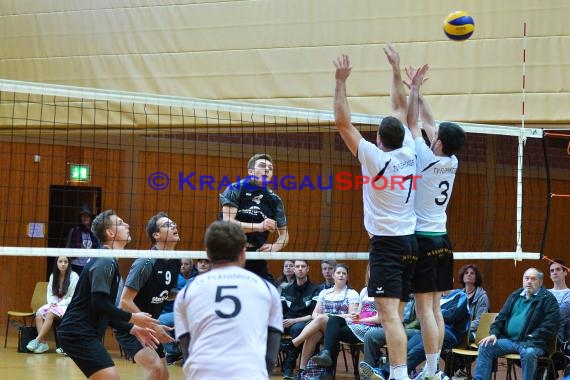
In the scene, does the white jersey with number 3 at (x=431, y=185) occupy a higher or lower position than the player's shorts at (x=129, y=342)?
higher

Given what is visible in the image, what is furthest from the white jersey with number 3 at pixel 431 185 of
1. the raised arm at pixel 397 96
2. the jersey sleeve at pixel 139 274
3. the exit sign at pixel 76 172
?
the exit sign at pixel 76 172

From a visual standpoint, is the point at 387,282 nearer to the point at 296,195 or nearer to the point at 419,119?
the point at 419,119

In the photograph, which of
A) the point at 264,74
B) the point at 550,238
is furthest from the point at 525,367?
the point at 550,238

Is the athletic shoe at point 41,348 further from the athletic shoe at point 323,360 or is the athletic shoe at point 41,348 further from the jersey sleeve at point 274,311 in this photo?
the jersey sleeve at point 274,311

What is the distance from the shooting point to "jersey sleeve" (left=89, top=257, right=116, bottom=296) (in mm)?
6820

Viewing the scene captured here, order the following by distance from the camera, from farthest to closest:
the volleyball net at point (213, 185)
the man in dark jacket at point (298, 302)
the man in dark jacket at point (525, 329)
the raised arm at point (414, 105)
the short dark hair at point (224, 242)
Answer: the volleyball net at point (213, 185), the man in dark jacket at point (298, 302), the man in dark jacket at point (525, 329), the raised arm at point (414, 105), the short dark hair at point (224, 242)

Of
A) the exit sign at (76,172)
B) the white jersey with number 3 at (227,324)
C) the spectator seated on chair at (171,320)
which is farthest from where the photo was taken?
the exit sign at (76,172)

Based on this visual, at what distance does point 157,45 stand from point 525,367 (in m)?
6.65

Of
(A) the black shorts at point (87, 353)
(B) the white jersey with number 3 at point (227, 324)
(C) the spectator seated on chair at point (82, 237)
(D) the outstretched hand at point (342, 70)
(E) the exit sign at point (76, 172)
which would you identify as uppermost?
(D) the outstretched hand at point (342, 70)

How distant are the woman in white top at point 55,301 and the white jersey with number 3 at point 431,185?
812 cm

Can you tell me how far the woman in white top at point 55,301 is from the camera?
1423cm

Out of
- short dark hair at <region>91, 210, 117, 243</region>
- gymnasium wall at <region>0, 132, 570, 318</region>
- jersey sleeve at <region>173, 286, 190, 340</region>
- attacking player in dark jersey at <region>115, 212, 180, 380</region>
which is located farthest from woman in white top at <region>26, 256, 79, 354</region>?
jersey sleeve at <region>173, 286, 190, 340</region>

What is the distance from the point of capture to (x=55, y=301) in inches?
572

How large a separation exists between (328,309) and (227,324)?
26.1ft
